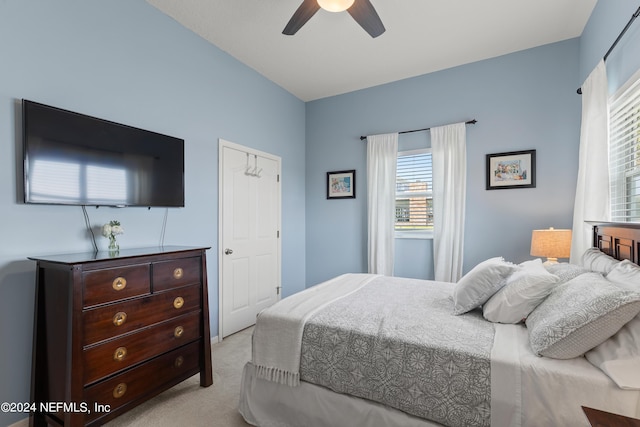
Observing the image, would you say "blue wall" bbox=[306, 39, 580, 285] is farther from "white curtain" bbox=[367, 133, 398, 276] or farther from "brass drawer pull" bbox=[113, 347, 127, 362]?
"brass drawer pull" bbox=[113, 347, 127, 362]

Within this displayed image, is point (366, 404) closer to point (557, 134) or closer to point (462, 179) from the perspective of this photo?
point (462, 179)

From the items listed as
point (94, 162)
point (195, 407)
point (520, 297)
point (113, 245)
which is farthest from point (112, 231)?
point (520, 297)

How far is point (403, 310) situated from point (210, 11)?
2.80m

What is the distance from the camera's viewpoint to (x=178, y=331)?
6.81ft

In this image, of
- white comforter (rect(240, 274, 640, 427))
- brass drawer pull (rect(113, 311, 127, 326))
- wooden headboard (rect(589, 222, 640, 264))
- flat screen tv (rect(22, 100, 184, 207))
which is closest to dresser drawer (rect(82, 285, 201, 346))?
brass drawer pull (rect(113, 311, 127, 326))

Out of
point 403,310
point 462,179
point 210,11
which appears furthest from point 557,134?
point 210,11

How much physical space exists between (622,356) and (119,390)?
2408 mm

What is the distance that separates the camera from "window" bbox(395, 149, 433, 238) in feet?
12.4

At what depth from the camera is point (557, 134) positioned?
121 inches

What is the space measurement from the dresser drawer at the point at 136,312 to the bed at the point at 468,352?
2.19 feet

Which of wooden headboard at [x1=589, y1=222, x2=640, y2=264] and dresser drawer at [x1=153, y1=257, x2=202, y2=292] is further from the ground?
wooden headboard at [x1=589, y1=222, x2=640, y2=264]

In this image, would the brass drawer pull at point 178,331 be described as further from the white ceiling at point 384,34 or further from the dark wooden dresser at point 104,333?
the white ceiling at point 384,34

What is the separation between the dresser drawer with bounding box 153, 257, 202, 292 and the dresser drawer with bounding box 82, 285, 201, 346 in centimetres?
5

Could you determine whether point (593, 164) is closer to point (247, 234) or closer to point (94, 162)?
point (247, 234)
